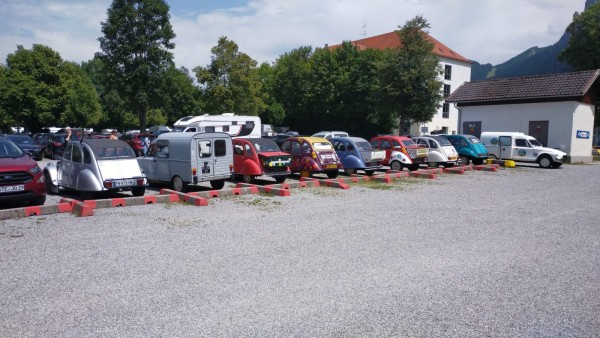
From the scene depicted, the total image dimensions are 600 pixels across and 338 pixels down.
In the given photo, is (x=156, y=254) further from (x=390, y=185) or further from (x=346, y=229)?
(x=390, y=185)

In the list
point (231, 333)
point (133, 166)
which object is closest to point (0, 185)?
point (133, 166)

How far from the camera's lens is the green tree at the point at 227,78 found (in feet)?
134

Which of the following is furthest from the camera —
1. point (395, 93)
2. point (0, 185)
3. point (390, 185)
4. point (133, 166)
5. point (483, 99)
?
point (395, 93)

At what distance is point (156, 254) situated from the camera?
23.0ft

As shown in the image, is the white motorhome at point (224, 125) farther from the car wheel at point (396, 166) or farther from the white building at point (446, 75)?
the white building at point (446, 75)

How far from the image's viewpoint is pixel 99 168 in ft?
38.3

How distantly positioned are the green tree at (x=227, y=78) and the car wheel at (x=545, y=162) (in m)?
25.9

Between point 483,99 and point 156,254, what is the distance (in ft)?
100

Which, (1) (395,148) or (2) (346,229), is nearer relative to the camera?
(2) (346,229)

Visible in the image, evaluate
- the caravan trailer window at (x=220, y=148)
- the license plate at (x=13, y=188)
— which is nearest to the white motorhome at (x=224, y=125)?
the caravan trailer window at (x=220, y=148)

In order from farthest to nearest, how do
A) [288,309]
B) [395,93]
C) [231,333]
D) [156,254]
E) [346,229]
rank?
[395,93], [346,229], [156,254], [288,309], [231,333]

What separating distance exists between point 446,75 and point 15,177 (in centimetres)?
6144

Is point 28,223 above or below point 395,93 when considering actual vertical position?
below

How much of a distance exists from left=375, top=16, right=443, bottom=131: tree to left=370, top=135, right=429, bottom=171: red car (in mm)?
15241
